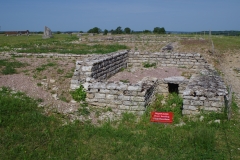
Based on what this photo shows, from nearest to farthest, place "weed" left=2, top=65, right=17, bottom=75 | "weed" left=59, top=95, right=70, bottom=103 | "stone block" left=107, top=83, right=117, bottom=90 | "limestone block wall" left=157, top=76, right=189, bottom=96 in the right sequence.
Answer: "stone block" left=107, top=83, right=117, bottom=90 < "weed" left=59, top=95, right=70, bottom=103 < "weed" left=2, top=65, right=17, bottom=75 < "limestone block wall" left=157, top=76, right=189, bottom=96

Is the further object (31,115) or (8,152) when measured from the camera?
(31,115)

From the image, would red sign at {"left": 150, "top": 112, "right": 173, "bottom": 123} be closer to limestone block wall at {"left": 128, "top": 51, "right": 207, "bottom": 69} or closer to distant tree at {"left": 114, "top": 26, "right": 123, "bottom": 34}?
limestone block wall at {"left": 128, "top": 51, "right": 207, "bottom": 69}

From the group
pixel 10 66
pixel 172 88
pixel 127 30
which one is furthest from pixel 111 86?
pixel 127 30

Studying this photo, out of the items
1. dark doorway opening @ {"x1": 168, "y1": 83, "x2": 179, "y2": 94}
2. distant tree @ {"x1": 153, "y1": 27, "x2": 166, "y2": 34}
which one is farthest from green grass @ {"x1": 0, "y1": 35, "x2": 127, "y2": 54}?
distant tree @ {"x1": 153, "y1": 27, "x2": 166, "y2": 34}

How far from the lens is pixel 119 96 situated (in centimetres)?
762

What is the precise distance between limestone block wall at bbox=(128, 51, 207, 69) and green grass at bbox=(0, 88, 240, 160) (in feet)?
23.9

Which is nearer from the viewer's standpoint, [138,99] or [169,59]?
[138,99]

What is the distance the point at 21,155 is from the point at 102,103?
3407 mm

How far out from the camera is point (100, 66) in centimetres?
992

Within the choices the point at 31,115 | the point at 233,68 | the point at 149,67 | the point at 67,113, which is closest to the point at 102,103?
the point at 67,113

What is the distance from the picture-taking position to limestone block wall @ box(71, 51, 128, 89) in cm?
863

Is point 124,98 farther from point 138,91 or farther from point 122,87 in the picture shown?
point 138,91

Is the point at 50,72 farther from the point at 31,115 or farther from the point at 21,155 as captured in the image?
the point at 21,155

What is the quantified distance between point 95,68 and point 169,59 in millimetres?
6308
